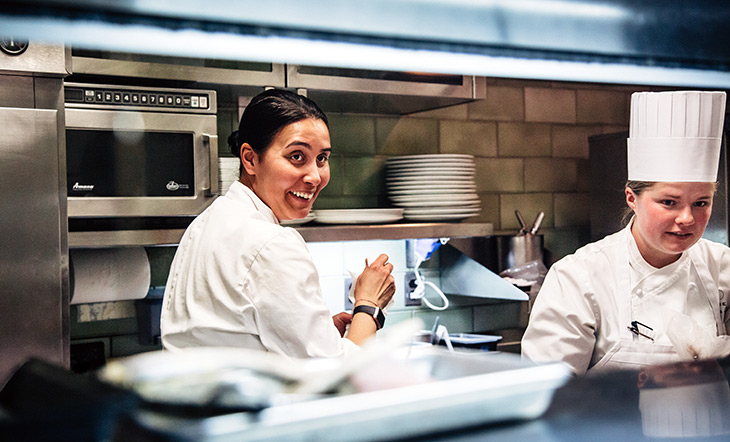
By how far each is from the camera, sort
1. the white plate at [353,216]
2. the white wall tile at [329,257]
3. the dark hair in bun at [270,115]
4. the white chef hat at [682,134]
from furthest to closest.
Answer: the white wall tile at [329,257] → the white plate at [353,216] → the dark hair in bun at [270,115] → the white chef hat at [682,134]

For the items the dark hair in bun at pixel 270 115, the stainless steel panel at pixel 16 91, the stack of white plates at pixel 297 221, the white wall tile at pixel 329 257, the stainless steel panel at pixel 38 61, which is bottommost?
the white wall tile at pixel 329 257

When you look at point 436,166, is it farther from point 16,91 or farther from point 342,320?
point 16,91

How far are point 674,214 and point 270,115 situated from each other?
1.08m

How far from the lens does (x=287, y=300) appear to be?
62.9 inches

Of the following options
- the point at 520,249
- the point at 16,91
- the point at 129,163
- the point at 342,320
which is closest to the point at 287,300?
the point at 342,320

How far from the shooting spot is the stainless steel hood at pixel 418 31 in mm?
591

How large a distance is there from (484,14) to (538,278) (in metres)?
2.72

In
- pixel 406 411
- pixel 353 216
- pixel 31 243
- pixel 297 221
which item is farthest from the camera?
pixel 353 216

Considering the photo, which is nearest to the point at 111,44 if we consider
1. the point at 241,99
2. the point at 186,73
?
the point at 186,73

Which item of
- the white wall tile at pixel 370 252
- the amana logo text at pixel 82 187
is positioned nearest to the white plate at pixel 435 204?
the white wall tile at pixel 370 252

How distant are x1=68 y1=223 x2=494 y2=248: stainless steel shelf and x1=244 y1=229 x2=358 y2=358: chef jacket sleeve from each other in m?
0.77

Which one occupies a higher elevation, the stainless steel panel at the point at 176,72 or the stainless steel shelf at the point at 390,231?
the stainless steel panel at the point at 176,72

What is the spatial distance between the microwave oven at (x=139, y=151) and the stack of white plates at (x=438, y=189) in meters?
0.90

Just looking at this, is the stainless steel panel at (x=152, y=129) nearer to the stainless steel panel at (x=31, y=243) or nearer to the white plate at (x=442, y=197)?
the stainless steel panel at (x=31, y=243)
